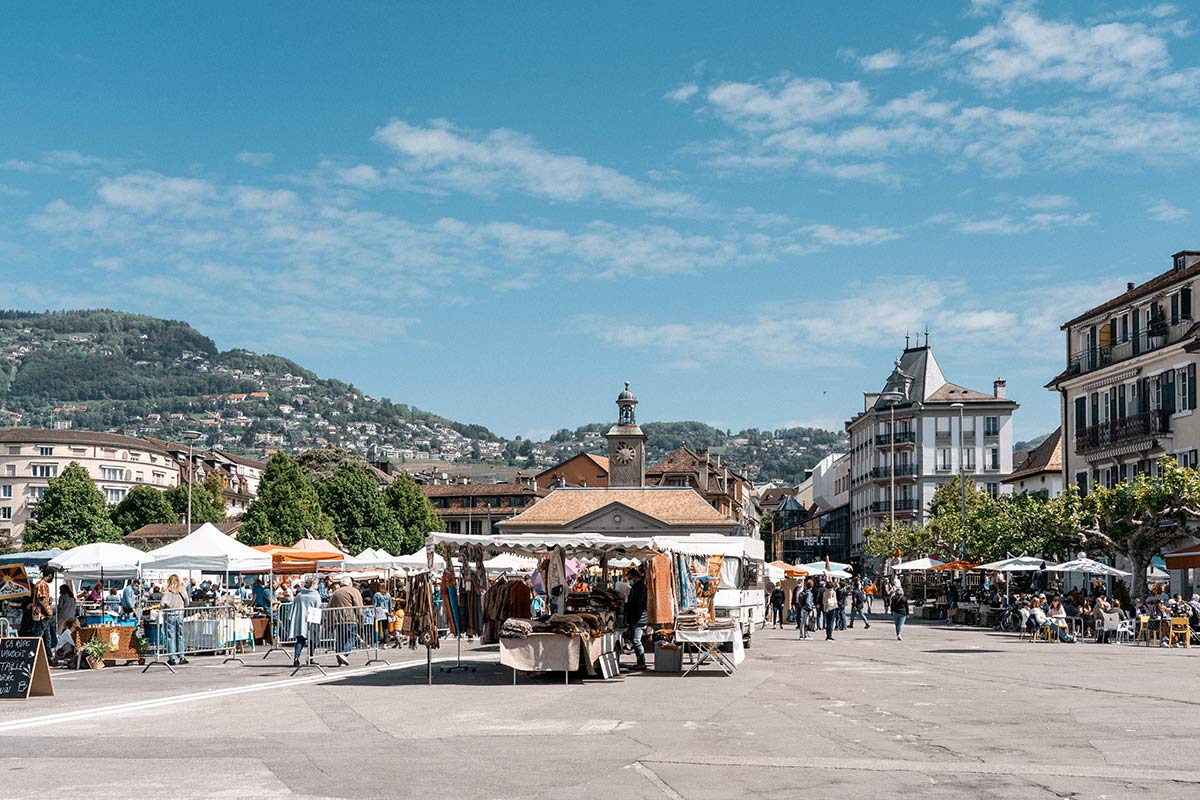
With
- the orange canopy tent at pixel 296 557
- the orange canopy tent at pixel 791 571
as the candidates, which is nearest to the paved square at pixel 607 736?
the orange canopy tent at pixel 296 557

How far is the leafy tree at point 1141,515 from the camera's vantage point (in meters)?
42.1

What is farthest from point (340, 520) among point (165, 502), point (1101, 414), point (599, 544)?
point (599, 544)

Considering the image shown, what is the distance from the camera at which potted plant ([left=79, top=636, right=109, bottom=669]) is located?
26578mm

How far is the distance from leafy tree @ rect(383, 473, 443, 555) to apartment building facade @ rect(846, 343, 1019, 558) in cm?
3881

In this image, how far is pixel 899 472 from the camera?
115375 millimetres

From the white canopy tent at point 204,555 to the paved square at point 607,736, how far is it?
18.7 feet

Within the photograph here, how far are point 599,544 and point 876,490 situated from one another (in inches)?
3805

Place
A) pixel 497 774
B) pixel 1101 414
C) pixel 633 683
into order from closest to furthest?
pixel 497 774 → pixel 633 683 → pixel 1101 414

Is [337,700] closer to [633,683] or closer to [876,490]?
[633,683]

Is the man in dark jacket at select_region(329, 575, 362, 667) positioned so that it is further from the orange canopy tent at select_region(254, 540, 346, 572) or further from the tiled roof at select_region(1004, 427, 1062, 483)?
the tiled roof at select_region(1004, 427, 1062, 483)

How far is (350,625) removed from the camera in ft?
92.6

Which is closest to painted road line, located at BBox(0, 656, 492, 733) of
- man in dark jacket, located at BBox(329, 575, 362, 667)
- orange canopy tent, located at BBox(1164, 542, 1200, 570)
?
man in dark jacket, located at BBox(329, 575, 362, 667)

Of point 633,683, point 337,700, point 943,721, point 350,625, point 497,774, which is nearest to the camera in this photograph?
point 497,774

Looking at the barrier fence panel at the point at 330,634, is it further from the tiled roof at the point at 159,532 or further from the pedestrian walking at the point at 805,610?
the tiled roof at the point at 159,532
